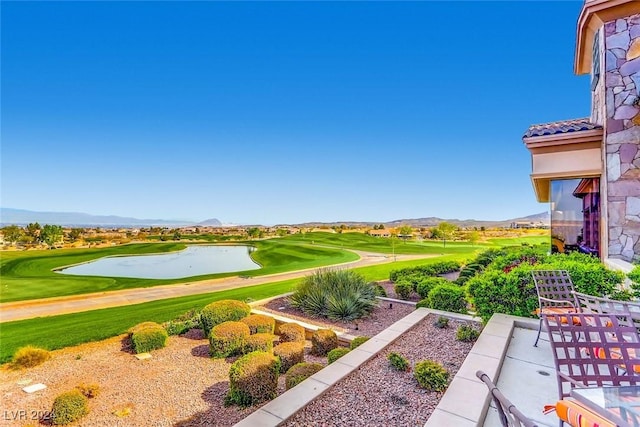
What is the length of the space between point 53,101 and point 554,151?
22070 mm

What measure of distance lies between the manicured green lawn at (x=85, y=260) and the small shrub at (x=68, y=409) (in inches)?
461

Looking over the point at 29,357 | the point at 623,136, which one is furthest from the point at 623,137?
the point at 29,357

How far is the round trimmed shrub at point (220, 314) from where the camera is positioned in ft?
19.1

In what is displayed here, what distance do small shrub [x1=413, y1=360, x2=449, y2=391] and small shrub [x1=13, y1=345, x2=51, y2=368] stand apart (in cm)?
609

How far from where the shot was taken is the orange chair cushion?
1.15 m

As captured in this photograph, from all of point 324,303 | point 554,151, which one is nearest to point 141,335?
point 324,303

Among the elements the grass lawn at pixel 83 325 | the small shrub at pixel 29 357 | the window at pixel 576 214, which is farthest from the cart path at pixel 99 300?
the window at pixel 576 214

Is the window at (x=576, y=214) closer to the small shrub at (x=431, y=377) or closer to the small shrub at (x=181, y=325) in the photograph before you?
the small shrub at (x=431, y=377)

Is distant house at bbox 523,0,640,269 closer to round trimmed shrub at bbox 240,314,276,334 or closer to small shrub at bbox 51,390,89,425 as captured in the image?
round trimmed shrub at bbox 240,314,276,334

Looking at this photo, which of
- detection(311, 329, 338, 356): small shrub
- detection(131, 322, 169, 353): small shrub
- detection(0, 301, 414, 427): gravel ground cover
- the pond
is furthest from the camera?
the pond

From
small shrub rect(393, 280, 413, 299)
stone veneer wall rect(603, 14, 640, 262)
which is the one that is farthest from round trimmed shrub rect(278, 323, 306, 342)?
stone veneer wall rect(603, 14, 640, 262)

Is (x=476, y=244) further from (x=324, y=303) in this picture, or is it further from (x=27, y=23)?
(x=27, y=23)

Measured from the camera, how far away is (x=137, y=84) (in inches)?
587

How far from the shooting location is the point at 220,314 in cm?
588
